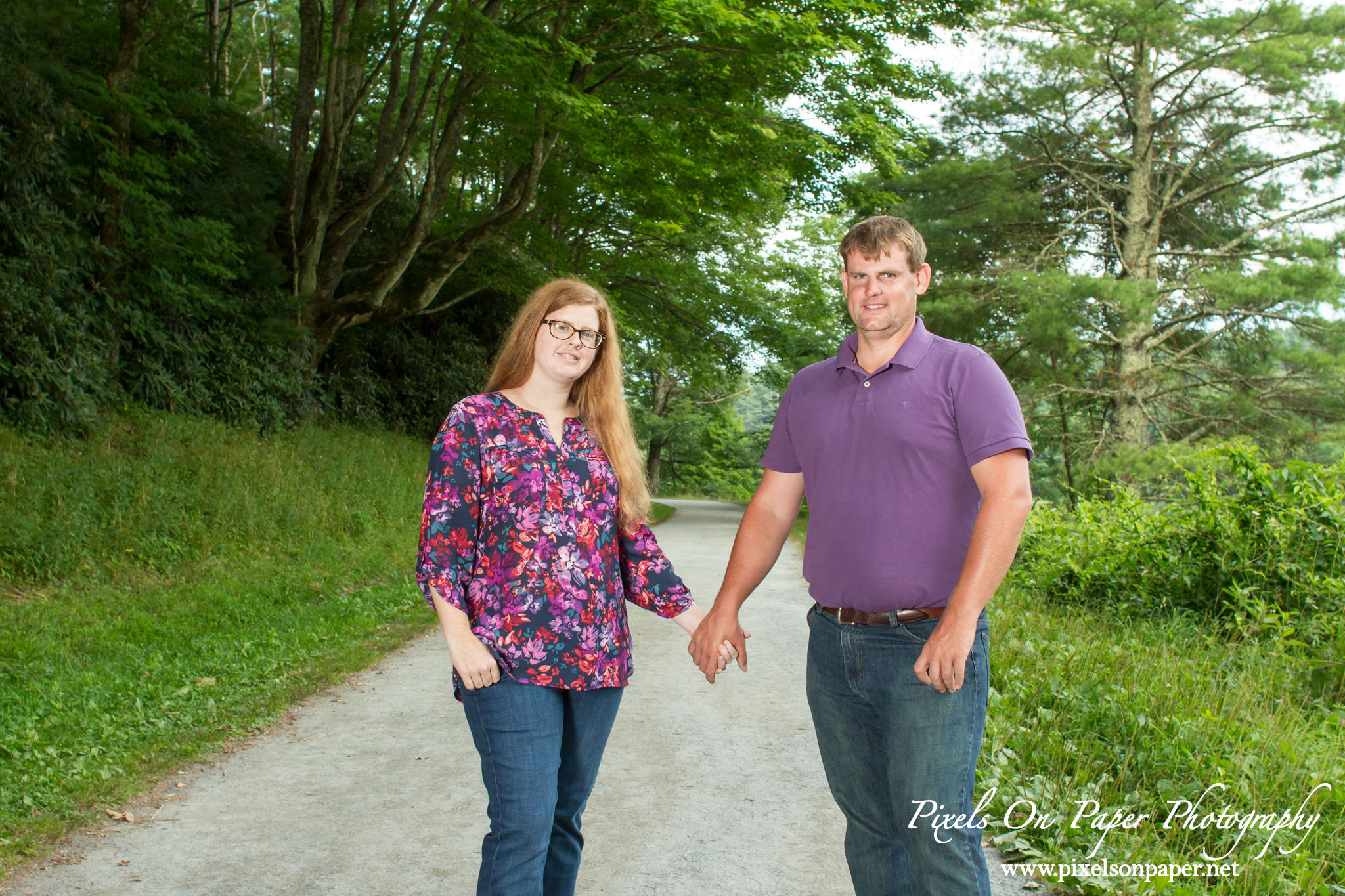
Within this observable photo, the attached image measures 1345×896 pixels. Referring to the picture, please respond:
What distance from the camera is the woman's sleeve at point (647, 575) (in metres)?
2.93

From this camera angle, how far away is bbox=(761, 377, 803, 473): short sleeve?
302 cm

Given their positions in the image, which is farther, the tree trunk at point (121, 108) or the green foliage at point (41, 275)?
the tree trunk at point (121, 108)

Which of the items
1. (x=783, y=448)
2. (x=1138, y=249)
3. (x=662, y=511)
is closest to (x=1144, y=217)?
(x=1138, y=249)

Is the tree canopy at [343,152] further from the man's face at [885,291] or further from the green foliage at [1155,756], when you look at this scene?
the man's face at [885,291]

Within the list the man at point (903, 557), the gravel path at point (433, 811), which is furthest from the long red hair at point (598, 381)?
the gravel path at point (433, 811)

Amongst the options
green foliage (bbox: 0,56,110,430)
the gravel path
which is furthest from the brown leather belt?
green foliage (bbox: 0,56,110,430)

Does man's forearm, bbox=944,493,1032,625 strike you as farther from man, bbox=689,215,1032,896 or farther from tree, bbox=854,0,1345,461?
tree, bbox=854,0,1345,461

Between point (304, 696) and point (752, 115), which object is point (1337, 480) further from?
point (752, 115)

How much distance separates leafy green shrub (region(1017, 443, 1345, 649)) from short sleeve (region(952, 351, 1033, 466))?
4960 millimetres

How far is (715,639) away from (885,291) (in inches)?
45.5

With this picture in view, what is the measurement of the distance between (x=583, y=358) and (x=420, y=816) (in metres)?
2.26

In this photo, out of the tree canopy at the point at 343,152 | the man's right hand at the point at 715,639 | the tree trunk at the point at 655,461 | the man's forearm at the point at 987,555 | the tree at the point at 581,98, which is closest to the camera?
the man's forearm at the point at 987,555

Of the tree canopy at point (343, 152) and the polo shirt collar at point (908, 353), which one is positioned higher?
the tree canopy at point (343, 152)

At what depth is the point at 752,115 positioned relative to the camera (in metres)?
13.4
